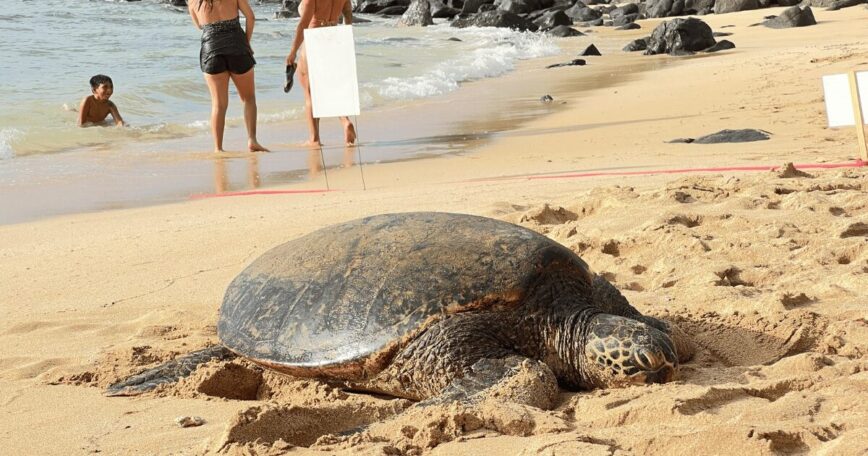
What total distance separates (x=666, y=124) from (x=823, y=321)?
637 centimetres

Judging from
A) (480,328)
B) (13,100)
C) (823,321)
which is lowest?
(823,321)

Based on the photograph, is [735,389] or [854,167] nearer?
[735,389]

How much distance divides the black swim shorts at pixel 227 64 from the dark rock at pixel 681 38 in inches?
457

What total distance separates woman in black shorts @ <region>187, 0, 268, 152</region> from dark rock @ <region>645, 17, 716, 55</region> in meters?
11.5

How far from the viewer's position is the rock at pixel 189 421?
2.94 m

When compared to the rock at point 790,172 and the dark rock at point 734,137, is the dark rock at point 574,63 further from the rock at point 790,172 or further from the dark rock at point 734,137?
the rock at point 790,172

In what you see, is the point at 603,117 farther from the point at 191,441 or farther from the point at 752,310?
the point at 191,441

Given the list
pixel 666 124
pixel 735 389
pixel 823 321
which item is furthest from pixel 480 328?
pixel 666 124

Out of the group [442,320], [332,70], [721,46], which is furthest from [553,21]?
[442,320]

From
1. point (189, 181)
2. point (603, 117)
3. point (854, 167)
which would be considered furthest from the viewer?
point (603, 117)

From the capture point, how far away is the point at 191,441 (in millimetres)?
2764

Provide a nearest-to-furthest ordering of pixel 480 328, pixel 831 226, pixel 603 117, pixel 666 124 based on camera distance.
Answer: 1. pixel 480 328
2. pixel 831 226
3. pixel 666 124
4. pixel 603 117

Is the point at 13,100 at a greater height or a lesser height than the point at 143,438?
greater

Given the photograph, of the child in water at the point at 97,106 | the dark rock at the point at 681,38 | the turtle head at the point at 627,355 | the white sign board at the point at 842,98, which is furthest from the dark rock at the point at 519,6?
the turtle head at the point at 627,355
